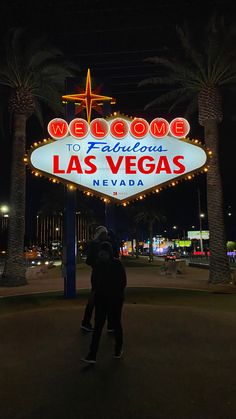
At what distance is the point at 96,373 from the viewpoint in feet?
16.3

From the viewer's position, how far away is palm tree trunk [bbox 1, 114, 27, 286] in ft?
60.6

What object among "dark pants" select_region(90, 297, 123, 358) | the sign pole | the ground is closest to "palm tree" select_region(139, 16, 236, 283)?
the sign pole

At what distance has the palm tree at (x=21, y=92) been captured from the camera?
1791cm

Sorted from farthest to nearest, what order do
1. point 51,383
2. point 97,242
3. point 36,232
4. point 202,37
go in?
point 36,232 → point 202,37 → point 97,242 → point 51,383

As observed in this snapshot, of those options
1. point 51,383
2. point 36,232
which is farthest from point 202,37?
point 36,232

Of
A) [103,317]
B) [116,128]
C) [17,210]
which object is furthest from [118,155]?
[17,210]

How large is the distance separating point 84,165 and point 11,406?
8.76m

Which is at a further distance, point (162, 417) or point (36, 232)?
point (36, 232)

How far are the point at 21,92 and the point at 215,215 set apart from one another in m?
10.2

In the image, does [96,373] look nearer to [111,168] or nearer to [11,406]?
[11,406]

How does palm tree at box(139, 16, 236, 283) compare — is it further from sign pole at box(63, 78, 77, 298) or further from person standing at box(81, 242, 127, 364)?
person standing at box(81, 242, 127, 364)

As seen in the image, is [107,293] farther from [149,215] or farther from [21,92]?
[149,215]

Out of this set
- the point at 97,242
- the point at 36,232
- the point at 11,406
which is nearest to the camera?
the point at 11,406

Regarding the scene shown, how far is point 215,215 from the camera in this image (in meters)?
17.1
